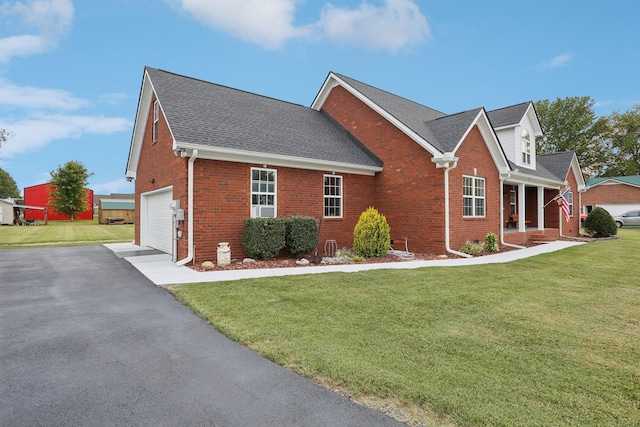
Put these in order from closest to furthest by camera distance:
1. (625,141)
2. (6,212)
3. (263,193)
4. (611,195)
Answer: (263,193), (6,212), (611,195), (625,141)

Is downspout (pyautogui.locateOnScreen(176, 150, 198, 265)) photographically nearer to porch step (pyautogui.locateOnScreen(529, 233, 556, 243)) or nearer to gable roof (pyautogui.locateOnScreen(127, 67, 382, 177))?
gable roof (pyautogui.locateOnScreen(127, 67, 382, 177))

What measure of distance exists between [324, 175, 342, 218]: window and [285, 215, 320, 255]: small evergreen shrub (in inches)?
74.7

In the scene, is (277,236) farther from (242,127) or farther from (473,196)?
(473,196)

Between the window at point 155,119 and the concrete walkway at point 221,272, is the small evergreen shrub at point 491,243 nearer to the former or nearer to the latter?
the concrete walkway at point 221,272

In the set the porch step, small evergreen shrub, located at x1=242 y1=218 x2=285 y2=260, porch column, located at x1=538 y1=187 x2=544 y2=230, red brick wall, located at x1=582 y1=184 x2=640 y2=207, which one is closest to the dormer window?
porch column, located at x1=538 y1=187 x2=544 y2=230

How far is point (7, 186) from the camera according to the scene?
6188cm

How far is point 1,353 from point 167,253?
27.4 feet

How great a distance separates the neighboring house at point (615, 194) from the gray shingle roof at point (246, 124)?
35.0 m

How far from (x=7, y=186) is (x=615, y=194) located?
317ft

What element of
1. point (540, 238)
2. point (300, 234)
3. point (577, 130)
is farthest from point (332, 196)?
point (577, 130)

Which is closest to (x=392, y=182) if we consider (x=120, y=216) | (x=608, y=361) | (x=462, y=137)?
(x=462, y=137)

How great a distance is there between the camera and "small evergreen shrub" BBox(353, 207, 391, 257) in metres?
10.9

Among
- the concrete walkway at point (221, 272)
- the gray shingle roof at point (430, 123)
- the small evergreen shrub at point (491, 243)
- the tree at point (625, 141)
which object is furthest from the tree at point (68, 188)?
the tree at point (625, 141)

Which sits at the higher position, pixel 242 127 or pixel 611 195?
pixel 242 127
